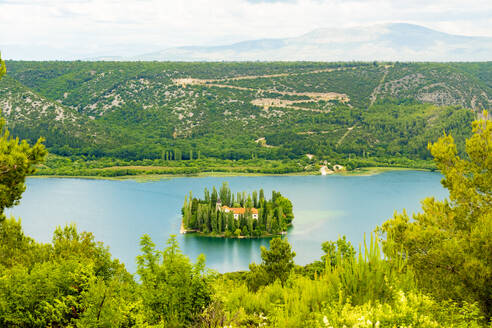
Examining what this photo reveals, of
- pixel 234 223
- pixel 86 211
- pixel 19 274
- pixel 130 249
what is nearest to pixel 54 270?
pixel 19 274

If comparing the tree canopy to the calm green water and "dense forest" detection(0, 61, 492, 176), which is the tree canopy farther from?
"dense forest" detection(0, 61, 492, 176)

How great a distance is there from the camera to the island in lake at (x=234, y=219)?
118ft

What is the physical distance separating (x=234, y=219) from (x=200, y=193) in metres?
13.0

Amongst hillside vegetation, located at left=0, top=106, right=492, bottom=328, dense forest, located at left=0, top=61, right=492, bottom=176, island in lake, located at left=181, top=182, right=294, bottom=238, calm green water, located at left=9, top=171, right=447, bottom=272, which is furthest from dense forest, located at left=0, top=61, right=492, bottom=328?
dense forest, located at left=0, top=61, right=492, bottom=176

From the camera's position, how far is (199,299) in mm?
7414

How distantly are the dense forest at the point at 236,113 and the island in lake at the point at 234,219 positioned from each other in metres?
25.3

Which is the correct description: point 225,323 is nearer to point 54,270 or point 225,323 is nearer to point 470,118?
point 54,270

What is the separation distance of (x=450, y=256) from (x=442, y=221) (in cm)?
280

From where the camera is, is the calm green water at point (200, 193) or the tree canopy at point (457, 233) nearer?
the tree canopy at point (457, 233)

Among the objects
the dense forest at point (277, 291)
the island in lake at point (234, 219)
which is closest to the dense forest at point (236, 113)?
the island in lake at point (234, 219)

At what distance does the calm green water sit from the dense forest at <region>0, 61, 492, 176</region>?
7.48 metres

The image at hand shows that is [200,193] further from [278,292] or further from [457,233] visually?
[278,292]

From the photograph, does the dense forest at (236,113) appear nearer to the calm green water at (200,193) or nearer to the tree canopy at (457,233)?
the calm green water at (200,193)

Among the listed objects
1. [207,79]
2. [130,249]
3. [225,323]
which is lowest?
[130,249]
